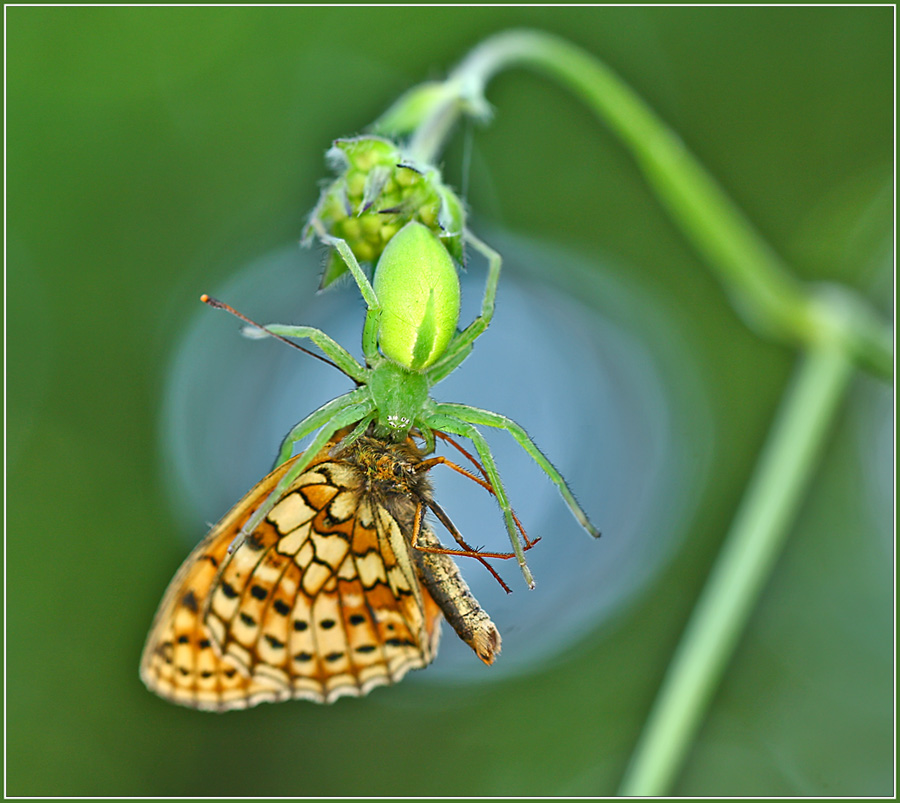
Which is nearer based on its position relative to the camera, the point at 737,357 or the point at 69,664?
the point at 737,357

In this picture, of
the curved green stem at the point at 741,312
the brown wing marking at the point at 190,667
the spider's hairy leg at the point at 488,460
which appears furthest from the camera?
the curved green stem at the point at 741,312

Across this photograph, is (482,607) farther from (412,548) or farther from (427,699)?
(427,699)

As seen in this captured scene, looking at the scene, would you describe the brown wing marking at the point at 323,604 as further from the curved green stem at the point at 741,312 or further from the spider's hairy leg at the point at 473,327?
the curved green stem at the point at 741,312

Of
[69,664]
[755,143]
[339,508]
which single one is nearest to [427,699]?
[69,664]

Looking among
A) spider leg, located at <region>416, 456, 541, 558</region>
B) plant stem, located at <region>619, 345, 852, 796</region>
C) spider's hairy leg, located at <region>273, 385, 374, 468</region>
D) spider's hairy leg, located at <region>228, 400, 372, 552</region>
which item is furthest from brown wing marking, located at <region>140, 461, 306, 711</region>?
plant stem, located at <region>619, 345, 852, 796</region>

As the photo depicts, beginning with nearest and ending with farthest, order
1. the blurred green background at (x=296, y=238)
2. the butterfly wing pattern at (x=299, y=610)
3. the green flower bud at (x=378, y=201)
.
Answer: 1. the green flower bud at (x=378, y=201)
2. the butterfly wing pattern at (x=299, y=610)
3. the blurred green background at (x=296, y=238)

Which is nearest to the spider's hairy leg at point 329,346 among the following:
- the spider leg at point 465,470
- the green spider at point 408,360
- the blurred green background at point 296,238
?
the green spider at point 408,360

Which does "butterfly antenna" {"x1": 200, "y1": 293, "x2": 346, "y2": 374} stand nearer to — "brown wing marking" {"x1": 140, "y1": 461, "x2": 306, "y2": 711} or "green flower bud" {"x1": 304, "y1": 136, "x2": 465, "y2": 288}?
"green flower bud" {"x1": 304, "y1": 136, "x2": 465, "y2": 288}
